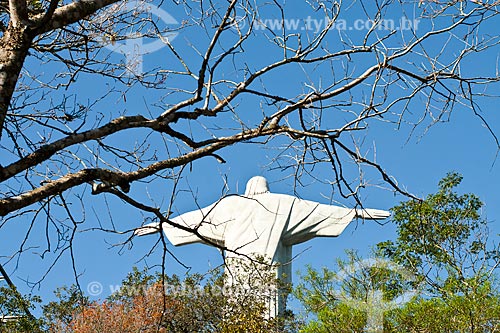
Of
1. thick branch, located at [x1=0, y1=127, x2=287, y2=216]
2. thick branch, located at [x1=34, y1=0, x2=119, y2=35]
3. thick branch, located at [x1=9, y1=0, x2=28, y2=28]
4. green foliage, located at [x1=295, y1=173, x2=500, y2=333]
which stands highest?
green foliage, located at [x1=295, y1=173, x2=500, y2=333]

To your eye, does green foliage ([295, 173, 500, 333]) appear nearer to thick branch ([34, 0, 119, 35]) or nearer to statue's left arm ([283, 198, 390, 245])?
statue's left arm ([283, 198, 390, 245])

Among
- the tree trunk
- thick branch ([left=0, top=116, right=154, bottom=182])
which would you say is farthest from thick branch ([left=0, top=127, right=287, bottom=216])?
the tree trunk

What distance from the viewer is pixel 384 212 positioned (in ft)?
35.6

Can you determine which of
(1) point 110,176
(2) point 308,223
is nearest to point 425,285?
(2) point 308,223

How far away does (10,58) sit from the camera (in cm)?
255

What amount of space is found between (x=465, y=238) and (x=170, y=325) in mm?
4004

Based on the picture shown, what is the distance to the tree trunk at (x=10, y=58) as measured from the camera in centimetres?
253

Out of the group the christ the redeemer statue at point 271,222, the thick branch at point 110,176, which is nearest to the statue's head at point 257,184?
the christ the redeemer statue at point 271,222

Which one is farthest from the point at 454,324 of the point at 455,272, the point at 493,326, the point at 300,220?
the point at 300,220

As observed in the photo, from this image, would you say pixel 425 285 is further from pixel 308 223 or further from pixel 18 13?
pixel 18 13

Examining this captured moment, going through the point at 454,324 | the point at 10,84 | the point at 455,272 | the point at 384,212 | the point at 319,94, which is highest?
the point at 384,212

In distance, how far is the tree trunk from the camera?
2.53m

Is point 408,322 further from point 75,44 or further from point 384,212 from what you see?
point 75,44

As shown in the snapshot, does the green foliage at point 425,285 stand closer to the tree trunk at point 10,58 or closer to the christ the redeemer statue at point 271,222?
the christ the redeemer statue at point 271,222
